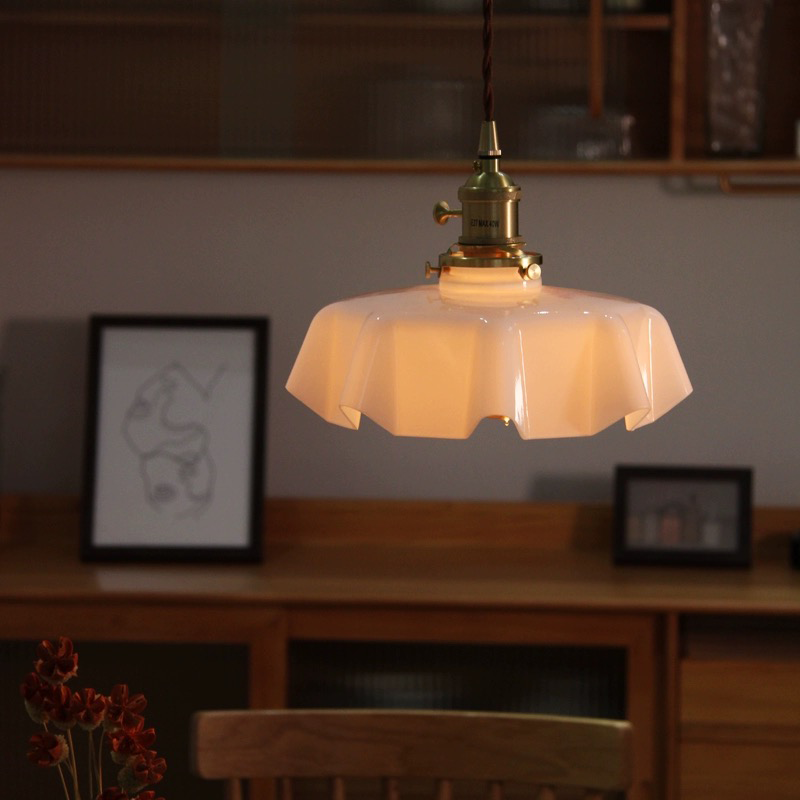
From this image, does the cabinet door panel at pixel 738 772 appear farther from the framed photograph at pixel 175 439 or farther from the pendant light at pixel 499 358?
the pendant light at pixel 499 358

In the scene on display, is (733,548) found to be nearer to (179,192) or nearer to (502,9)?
(502,9)

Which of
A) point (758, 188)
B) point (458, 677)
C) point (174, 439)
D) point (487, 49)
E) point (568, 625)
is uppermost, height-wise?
point (758, 188)

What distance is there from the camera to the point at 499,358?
86 cm

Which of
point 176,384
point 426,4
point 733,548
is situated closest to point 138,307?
point 176,384

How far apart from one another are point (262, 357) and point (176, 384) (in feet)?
0.60

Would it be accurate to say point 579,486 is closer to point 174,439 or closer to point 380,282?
point 380,282

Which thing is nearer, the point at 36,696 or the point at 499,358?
the point at 499,358

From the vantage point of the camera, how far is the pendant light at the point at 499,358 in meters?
0.87

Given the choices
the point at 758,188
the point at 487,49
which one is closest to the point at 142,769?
the point at 487,49

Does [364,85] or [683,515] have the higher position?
[364,85]

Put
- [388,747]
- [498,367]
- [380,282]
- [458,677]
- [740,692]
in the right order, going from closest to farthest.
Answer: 1. [498,367]
2. [388,747]
3. [740,692]
4. [458,677]
5. [380,282]

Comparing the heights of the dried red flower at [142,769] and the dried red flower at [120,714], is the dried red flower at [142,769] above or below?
below

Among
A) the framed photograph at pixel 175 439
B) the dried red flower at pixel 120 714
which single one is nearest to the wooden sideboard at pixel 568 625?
the framed photograph at pixel 175 439

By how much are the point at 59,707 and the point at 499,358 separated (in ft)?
1.63
